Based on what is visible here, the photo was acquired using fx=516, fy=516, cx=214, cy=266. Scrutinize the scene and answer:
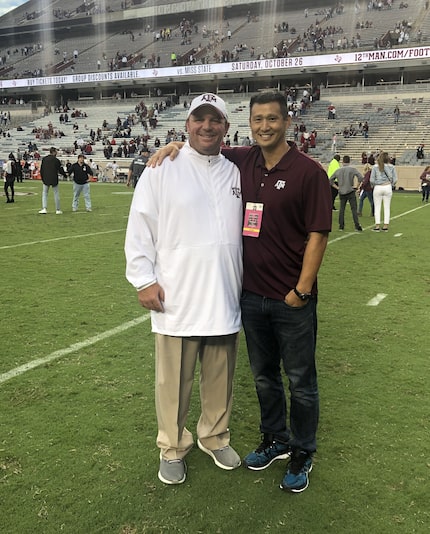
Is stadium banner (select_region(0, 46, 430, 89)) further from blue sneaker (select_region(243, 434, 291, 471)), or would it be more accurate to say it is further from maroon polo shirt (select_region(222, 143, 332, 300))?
blue sneaker (select_region(243, 434, 291, 471))

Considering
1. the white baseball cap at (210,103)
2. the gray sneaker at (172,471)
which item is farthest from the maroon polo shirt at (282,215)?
the gray sneaker at (172,471)

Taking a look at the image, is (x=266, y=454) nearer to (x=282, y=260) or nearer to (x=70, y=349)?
(x=282, y=260)

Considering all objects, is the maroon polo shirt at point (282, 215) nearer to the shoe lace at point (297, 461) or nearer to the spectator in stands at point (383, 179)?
the shoe lace at point (297, 461)

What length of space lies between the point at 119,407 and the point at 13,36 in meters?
79.3

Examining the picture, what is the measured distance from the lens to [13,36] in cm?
7069

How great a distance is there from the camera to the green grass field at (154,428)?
2529mm

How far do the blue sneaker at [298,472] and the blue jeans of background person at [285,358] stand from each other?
5 cm

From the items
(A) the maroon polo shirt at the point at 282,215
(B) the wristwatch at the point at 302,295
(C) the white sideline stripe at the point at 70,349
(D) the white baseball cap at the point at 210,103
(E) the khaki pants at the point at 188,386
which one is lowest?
(C) the white sideline stripe at the point at 70,349

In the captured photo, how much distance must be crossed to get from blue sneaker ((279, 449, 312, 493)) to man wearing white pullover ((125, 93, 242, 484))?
0.56m

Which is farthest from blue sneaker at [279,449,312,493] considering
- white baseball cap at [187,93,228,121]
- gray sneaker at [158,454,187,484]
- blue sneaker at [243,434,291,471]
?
white baseball cap at [187,93,228,121]

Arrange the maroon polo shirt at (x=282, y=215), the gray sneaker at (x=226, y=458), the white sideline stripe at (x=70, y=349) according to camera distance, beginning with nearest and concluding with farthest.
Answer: the maroon polo shirt at (x=282, y=215)
the gray sneaker at (x=226, y=458)
the white sideline stripe at (x=70, y=349)

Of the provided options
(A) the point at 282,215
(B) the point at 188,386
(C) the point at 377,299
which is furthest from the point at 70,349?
(C) the point at 377,299

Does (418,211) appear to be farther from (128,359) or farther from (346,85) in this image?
(346,85)

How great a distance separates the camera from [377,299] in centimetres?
642
